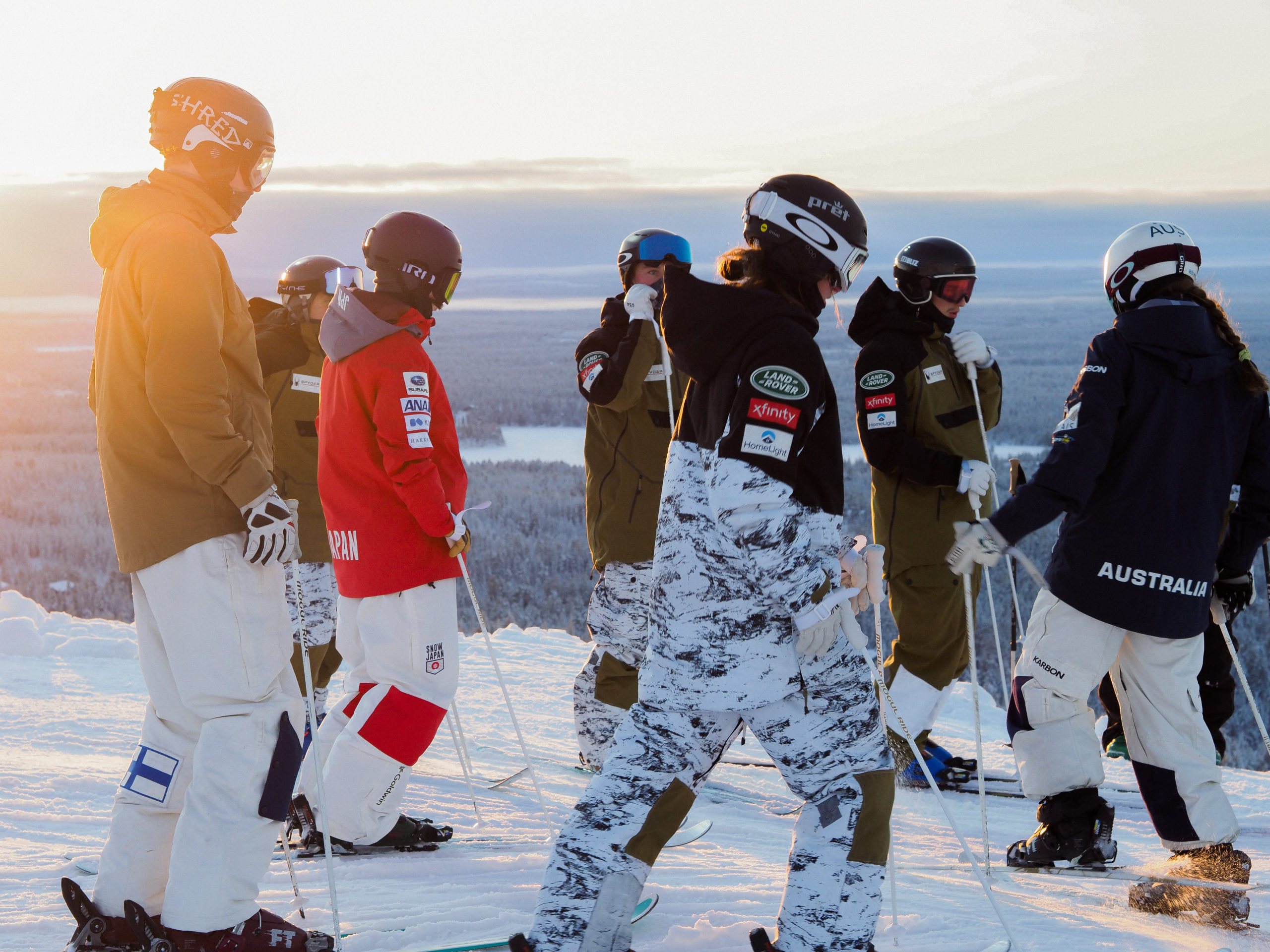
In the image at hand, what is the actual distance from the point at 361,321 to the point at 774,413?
5.75 feet

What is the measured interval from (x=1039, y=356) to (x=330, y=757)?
58898 mm

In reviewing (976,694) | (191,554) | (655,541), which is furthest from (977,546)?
(191,554)

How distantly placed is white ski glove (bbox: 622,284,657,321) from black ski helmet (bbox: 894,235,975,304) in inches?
45.9

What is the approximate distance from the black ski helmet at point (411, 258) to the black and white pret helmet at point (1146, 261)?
228 centimetres

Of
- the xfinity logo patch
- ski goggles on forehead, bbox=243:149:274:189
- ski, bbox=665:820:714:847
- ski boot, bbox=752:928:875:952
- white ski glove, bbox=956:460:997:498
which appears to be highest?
ski goggles on forehead, bbox=243:149:274:189

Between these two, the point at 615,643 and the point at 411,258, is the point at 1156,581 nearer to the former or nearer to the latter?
the point at 615,643

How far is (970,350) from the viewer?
4859 millimetres

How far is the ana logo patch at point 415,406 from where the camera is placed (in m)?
3.49

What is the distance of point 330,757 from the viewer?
3.54 meters

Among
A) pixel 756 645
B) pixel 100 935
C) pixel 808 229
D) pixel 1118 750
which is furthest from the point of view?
pixel 1118 750

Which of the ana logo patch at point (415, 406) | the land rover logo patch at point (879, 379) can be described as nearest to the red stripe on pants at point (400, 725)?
the ana logo patch at point (415, 406)

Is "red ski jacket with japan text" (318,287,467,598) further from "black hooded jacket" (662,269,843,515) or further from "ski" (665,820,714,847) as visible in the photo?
"ski" (665,820,714,847)

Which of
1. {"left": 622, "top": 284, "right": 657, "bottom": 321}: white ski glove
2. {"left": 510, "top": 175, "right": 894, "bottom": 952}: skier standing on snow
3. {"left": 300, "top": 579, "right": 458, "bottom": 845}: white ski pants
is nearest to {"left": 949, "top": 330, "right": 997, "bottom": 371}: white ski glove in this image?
{"left": 622, "top": 284, "right": 657, "bottom": 321}: white ski glove

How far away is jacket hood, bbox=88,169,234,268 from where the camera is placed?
2783mm
